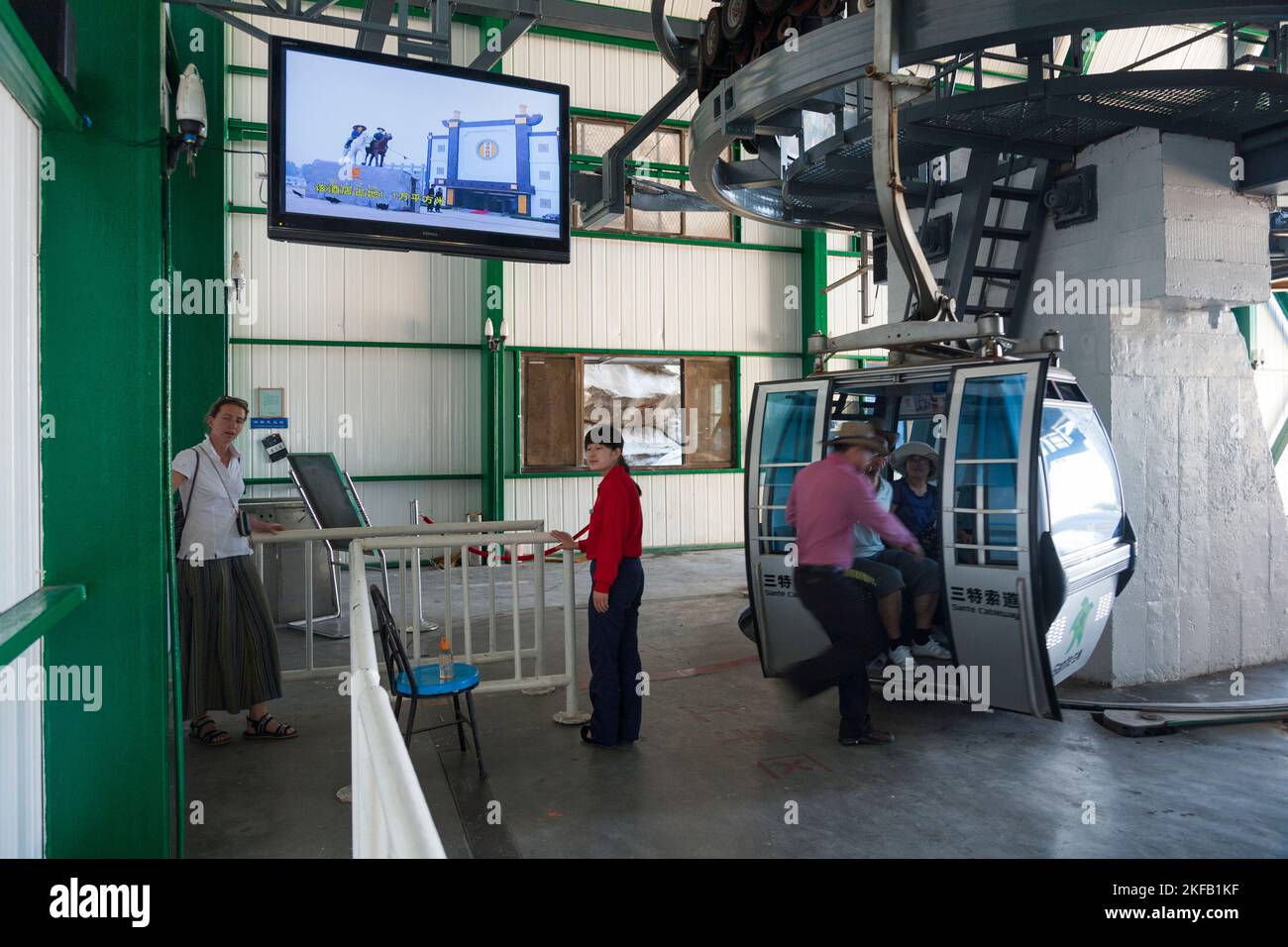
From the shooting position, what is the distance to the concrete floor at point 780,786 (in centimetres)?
425

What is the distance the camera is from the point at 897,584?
5.54 metres

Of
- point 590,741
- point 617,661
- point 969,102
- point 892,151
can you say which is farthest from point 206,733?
point 969,102

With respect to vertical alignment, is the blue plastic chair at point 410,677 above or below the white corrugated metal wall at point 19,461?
below

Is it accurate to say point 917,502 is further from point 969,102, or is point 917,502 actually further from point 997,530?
point 969,102

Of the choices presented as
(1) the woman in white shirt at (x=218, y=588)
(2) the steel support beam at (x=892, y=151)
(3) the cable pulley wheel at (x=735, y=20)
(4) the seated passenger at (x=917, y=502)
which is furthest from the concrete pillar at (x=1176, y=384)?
(1) the woman in white shirt at (x=218, y=588)

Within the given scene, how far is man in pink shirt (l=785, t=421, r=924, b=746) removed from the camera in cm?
497

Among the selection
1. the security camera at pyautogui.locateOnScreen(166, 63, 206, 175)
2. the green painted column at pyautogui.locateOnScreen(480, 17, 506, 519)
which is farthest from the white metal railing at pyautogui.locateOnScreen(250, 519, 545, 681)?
the green painted column at pyautogui.locateOnScreen(480, 17, 506, 519)

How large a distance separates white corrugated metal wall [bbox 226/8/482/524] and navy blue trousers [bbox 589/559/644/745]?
9.49 m

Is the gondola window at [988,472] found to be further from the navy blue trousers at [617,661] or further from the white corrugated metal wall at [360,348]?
the white corrugated metal wall at [360,348]

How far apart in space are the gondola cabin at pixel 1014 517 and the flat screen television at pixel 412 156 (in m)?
2.10

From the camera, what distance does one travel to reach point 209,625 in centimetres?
512
